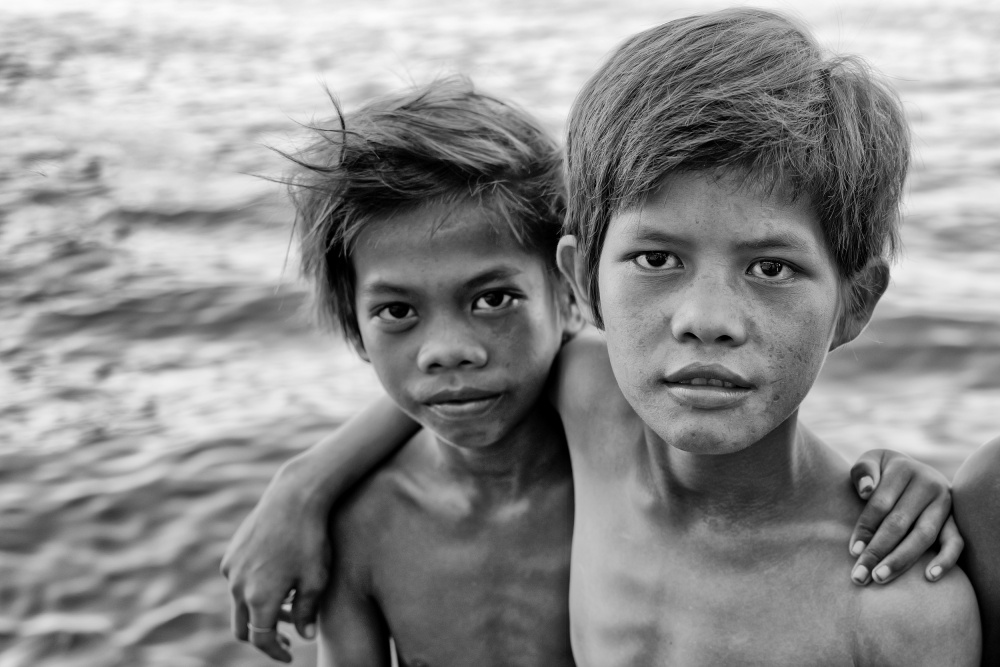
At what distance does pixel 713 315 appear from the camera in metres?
1.57

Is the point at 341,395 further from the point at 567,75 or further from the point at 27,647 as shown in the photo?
the point at 567,75

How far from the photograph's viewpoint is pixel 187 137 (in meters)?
6.58

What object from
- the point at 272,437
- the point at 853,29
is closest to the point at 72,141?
the point at 272,437

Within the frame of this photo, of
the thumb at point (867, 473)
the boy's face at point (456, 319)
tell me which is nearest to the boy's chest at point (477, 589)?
the boy's face at point (456, 319)

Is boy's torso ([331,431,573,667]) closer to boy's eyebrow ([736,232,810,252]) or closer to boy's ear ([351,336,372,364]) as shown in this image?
boy's ear ([351,336,372,364])

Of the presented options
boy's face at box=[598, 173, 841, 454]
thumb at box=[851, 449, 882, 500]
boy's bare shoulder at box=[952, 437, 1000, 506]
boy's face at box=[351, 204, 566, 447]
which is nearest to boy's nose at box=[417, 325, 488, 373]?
boy's face at box=[351, 204, 566, 447]

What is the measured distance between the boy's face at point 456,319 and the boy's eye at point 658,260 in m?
0.44

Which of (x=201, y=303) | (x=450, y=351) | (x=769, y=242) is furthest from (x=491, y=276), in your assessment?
(x=201, y=303)

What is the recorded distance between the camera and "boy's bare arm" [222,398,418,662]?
2217 mm

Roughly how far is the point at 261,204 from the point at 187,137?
1274mm

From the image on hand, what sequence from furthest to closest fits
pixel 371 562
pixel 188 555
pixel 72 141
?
pixel 72 141 < pixel 188 555 < pixel 371 562

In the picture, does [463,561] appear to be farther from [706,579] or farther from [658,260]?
[658,260]

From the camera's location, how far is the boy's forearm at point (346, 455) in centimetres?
230

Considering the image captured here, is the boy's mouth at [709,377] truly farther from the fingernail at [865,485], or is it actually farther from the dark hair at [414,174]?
the dark hair at [414,174]
